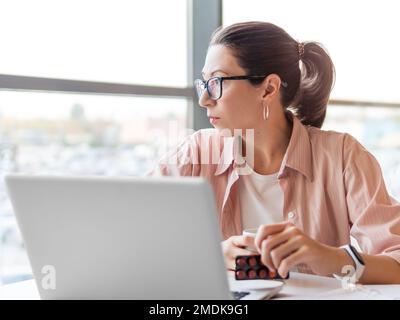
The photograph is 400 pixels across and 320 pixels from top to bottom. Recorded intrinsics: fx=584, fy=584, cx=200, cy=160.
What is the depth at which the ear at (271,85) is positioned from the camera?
5.78 feet

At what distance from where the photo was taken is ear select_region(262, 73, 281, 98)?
176cm

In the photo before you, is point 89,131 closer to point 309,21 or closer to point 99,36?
point 99,36

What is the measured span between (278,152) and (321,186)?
19 centimetres

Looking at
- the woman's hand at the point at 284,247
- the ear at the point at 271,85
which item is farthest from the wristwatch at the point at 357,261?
the ear at the point at 271,85

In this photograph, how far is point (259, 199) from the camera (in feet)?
5.69

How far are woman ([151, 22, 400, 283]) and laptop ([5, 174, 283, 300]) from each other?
640mm

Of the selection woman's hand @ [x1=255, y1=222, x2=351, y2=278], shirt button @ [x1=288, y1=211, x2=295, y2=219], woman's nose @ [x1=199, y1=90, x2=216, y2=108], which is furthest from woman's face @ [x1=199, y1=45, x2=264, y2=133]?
woman's hand @ [x1=255, y1=222, x2=351, y2=278]

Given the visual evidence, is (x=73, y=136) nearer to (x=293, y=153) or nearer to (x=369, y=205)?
(x=293, y=153)

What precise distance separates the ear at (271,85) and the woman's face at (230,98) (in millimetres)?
17

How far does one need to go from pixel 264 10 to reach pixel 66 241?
234 cm

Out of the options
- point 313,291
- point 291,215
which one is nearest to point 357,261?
point 313,291

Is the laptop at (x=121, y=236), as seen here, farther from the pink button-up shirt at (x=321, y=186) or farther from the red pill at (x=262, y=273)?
the pink button-up shirt at (x=321, y=186)

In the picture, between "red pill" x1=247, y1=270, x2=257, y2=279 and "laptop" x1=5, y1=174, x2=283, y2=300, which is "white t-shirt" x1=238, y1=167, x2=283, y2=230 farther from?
"laptop" x1=5, y1=174, x2=283, y2=300

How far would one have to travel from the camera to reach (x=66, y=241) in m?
0.98
